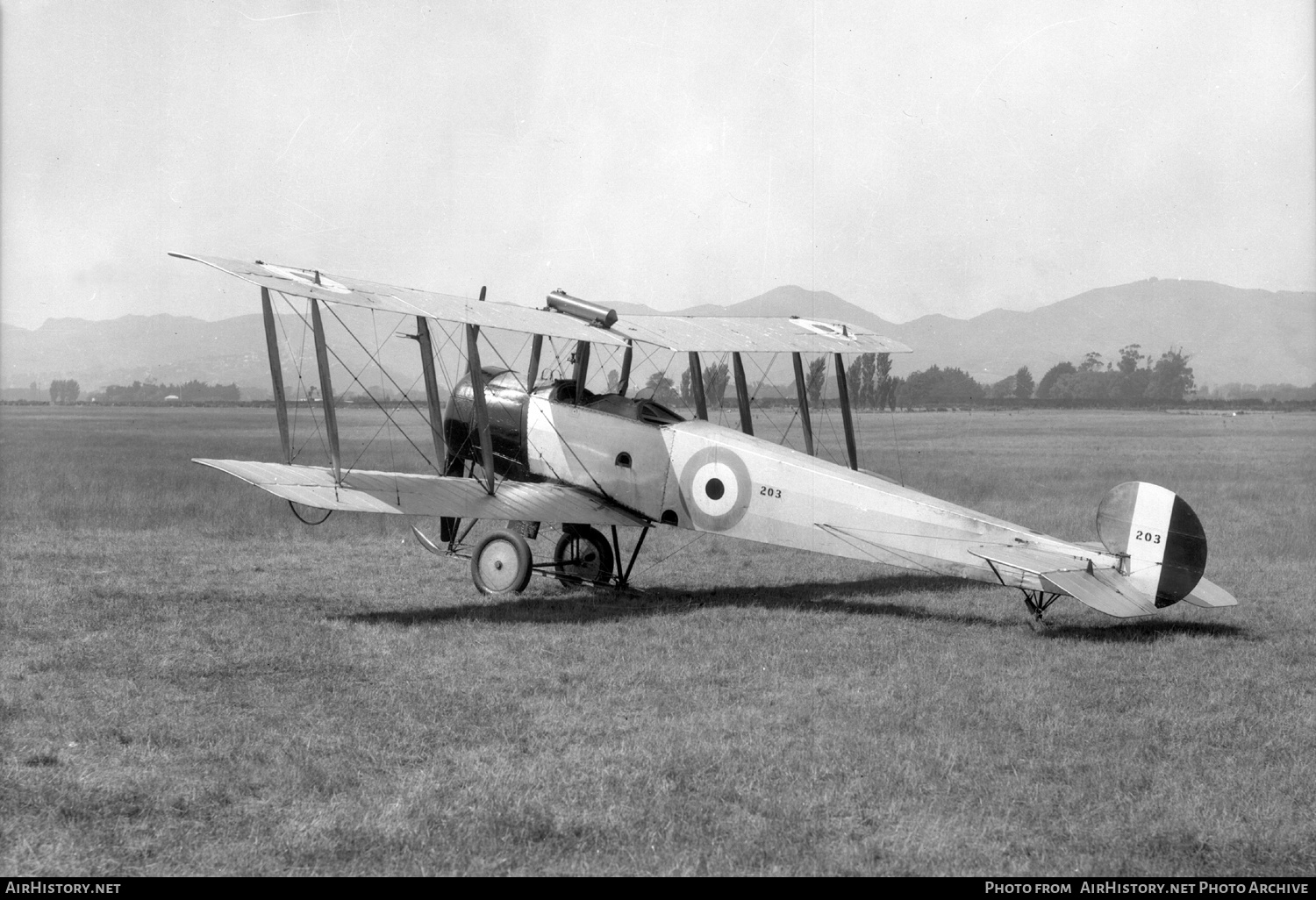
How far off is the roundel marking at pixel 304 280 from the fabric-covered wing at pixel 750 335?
2.69m

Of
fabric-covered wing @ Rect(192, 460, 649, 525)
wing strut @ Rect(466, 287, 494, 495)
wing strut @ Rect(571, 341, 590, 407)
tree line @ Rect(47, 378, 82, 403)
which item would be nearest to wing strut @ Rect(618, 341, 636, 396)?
wing strut @ Rect(571, 341, 590, 407)

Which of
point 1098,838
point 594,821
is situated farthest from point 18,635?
point 1098,838

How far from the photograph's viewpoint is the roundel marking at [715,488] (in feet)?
35.3

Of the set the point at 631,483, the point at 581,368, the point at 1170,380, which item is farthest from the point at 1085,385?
the point at 631,483

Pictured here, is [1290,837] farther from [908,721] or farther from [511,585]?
[511,585]

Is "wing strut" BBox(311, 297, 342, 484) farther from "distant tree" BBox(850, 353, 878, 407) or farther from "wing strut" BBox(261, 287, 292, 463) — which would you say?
"distant tree" BBox(850, 353, 878, 407)

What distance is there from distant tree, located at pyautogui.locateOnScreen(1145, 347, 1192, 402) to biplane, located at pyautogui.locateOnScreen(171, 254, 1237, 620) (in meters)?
115

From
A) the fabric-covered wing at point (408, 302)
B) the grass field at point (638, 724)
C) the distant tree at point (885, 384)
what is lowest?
the grass field at point (638, 724)

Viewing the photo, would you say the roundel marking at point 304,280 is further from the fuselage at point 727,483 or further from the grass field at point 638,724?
the grass field at point 638,724

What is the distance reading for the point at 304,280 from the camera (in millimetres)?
10133

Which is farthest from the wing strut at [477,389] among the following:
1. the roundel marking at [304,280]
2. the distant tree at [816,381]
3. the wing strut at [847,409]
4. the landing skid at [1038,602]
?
the distant tree at [816,381]

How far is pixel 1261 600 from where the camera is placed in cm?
1112

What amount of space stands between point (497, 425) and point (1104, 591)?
6.18 meters
